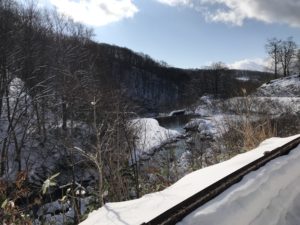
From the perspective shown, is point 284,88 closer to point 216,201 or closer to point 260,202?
point 260,202

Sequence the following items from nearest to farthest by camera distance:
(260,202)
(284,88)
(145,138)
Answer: (260,202) → (145,138) → (284,88)

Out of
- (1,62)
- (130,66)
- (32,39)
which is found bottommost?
(1,62)

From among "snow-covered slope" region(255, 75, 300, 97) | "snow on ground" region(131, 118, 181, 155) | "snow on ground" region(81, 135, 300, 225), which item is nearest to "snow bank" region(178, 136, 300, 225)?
"snow on ground" region(81, 135, 300, 225)

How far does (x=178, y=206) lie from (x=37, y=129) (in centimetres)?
2622

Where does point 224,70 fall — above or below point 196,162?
above

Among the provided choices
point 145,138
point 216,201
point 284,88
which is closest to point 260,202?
point 216,201

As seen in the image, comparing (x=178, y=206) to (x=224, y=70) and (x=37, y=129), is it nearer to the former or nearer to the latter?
(x=37, y=129)

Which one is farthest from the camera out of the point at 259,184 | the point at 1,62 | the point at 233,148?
the point at 1,62

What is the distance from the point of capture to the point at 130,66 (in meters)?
114

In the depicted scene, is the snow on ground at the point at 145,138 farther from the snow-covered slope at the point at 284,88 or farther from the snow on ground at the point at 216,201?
the snow-covered slope at the point at 284,88

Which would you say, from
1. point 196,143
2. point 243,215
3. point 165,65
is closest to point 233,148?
point 196,143

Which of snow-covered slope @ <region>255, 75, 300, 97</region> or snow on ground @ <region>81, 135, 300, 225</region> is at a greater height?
snow-covered slope @ <region>255, 75, 300, 97</region>

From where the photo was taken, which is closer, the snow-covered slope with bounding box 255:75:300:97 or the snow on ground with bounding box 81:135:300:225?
the snow on ground with bounding box 81:135:300:225

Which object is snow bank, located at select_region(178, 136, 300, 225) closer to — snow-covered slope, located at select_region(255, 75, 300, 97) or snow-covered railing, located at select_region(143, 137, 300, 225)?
snow-covered railing, located at select_region(143, 137, 300, 225)
